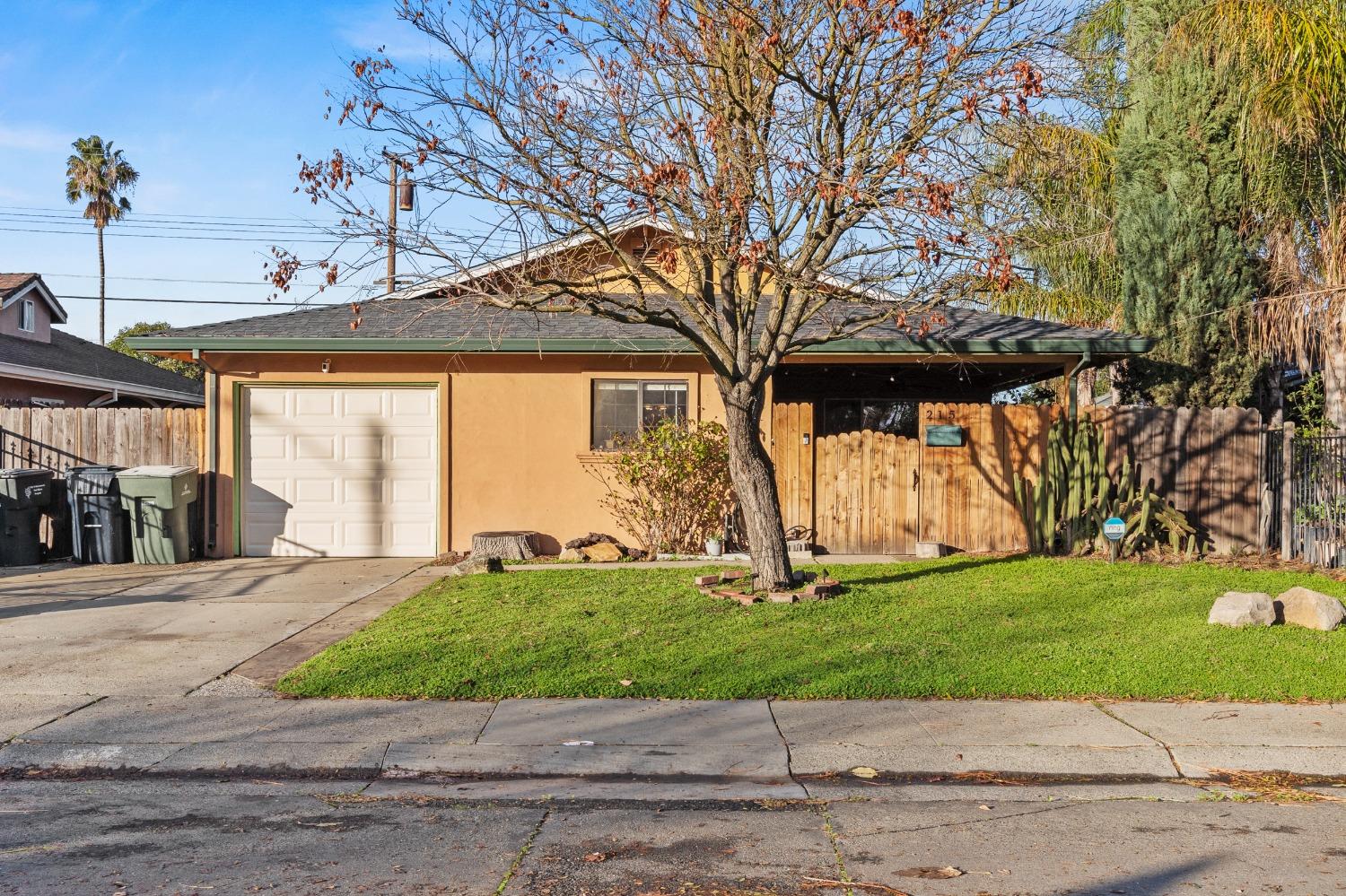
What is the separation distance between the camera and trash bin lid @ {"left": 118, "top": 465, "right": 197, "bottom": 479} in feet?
43.6

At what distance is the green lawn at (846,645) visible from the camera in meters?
7.46

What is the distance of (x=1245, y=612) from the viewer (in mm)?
8977

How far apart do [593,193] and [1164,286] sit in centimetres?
1014

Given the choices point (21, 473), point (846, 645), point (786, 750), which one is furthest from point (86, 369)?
point (786, 750)

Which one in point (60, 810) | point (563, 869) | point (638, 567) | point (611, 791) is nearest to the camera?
point (563, 869)

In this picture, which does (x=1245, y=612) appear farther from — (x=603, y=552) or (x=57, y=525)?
(x=57, y=525)

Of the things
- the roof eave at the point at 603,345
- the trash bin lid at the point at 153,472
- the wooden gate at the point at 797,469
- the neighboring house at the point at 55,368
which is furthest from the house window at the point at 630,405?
the neighboring house at the point at 55,368

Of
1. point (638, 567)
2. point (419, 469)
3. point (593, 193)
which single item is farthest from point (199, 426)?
point (593, 193)

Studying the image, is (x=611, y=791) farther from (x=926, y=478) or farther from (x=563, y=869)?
(x=926, y=478)

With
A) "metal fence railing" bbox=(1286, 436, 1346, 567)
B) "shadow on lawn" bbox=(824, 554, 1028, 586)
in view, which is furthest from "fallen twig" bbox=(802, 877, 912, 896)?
"metal fence railing" bbox=(1286, 436, 1346, 567)

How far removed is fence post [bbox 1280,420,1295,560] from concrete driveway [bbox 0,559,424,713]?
1055 centimetres

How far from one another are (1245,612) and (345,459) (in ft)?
34.4

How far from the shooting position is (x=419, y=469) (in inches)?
559

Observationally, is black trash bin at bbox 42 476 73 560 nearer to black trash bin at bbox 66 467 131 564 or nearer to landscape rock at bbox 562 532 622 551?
black trash bin at bbox 66 467 131 564
